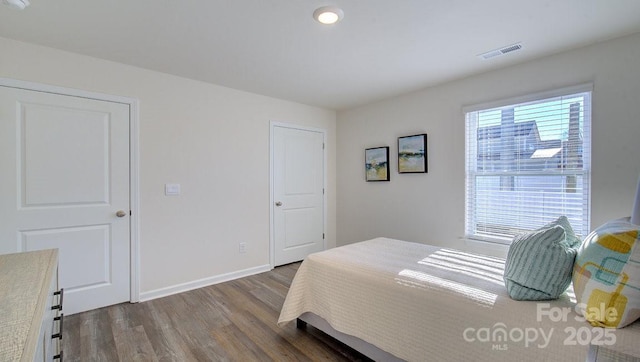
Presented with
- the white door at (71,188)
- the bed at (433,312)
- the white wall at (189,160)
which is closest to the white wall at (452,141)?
the bed at (433,312)

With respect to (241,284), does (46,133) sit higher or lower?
higher

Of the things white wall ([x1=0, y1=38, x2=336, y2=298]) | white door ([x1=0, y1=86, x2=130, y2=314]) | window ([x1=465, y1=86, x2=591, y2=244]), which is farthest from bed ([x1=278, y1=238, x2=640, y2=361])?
white door ([x1=0, y1=86, x2=130, y2=314])

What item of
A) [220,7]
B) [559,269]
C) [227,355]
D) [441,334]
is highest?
[220,7]

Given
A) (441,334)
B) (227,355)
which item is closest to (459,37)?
(441,334)

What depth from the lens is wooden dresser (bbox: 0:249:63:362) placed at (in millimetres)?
660

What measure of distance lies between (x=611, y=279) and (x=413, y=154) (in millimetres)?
2605

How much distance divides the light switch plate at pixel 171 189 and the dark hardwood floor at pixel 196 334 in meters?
1.07

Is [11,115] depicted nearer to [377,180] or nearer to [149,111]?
[149,111]

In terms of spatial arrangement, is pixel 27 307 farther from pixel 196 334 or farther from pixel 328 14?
pixel 328 14

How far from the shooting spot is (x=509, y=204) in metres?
2.95

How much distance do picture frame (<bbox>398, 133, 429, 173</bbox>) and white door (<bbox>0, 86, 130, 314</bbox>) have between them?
10.2ft

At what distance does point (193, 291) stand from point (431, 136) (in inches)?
127

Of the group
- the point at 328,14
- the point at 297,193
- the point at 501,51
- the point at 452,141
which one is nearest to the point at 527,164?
the point at 452,141

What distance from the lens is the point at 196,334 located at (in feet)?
7.54
